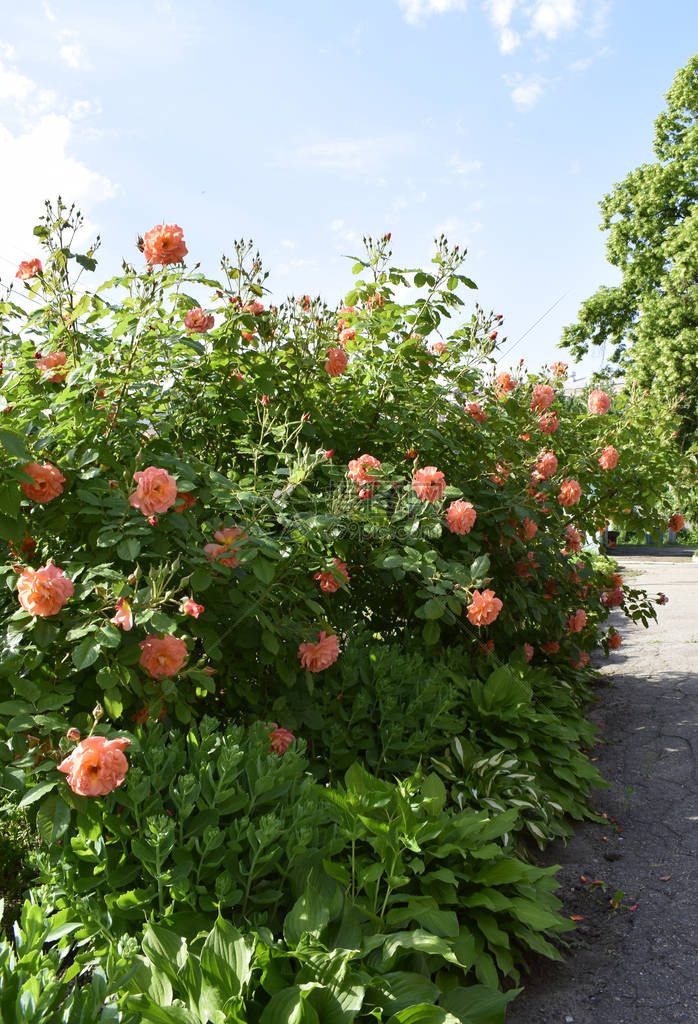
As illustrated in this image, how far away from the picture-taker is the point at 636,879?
295cm

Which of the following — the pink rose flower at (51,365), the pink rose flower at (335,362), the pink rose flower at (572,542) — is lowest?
the pink rose flower at (572,542)

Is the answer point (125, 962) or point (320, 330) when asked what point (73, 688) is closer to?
point (125, 962)

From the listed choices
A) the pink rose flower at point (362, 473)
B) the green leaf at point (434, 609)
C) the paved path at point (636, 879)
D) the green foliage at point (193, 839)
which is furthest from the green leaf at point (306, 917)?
the pink rose flower at point (362, 473)

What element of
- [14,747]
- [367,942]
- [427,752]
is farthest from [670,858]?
[14,747]

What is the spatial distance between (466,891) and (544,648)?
238cm

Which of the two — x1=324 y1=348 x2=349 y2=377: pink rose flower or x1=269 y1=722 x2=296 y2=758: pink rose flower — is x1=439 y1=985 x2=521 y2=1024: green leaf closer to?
x1=269 y1=722 x2=296 y2=758: pink rose flower

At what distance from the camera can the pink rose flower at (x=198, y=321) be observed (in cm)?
277

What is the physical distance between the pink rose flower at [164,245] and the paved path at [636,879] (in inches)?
104

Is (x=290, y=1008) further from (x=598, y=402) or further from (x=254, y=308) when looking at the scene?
(x=598, y=402)

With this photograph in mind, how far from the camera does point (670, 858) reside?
3.09m

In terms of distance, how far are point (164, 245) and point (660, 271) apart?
20129 millimetres

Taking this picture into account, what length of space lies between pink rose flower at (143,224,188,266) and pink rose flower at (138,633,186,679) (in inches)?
49.6

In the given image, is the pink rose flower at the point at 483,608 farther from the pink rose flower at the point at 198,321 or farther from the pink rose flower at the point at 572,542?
the pink rose flower at the point at 572,542

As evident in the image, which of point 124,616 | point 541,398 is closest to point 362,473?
point 124,616
